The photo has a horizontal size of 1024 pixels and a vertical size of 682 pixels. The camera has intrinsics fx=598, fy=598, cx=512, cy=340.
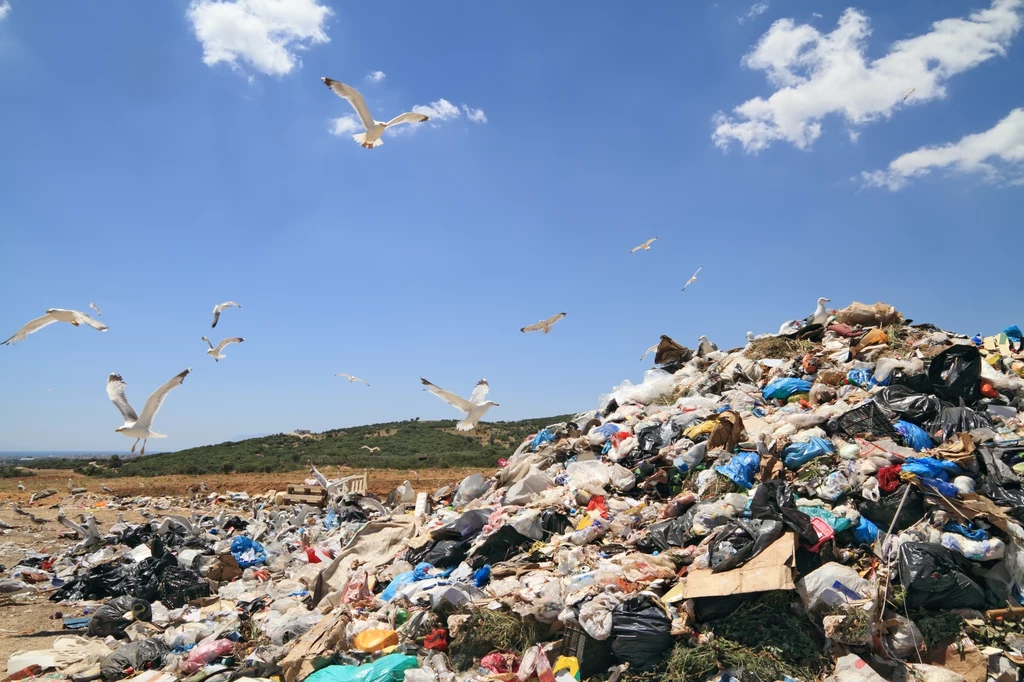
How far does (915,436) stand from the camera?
482 centimetres

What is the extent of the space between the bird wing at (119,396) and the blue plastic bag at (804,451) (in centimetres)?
587

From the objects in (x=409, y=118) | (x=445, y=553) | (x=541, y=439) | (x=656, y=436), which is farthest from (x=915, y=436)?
(x=409, y=118)

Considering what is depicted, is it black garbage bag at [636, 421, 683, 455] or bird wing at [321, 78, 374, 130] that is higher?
bird wing at [321, 78, 374, 130]

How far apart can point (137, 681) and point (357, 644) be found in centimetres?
172

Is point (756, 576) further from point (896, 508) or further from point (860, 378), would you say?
point (860, 378)

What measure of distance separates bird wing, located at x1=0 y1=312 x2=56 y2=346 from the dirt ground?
283 cm

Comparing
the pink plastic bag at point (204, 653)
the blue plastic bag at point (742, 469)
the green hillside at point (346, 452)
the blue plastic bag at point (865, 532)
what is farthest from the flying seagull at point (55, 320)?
the green hillside at point (346, 452)

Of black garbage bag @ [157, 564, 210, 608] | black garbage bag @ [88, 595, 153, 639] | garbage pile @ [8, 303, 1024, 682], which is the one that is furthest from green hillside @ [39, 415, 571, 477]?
black garbage bag @ [88, 595, 153, 639]

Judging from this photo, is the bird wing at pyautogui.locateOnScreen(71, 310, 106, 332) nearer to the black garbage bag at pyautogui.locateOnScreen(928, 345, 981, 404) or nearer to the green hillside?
the black garbage bag at pyautogui.locateOnScreen(928, 345, 981, 404)

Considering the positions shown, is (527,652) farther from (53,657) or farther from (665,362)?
(665,362)

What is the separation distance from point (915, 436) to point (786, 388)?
1678mm

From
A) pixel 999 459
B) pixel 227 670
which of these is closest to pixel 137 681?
pixel 227 670

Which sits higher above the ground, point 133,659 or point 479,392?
point 479,392

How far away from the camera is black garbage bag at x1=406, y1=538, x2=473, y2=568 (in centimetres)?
520
